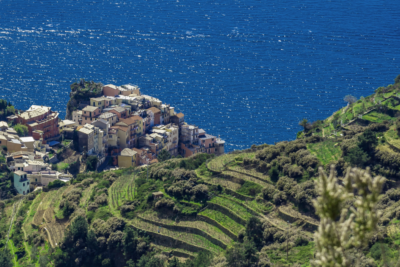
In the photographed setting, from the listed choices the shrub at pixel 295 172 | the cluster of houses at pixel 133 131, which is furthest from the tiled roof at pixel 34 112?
the shrub at pixel 295 172

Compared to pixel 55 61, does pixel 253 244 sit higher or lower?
lower

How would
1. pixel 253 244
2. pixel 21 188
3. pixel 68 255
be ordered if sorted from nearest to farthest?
pixel 253 244
pixel 68 255
pixel 21 188

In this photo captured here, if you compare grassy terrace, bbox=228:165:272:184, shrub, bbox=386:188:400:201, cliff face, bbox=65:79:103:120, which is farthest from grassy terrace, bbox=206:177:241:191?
cliff face, bbox=65:79:103:120

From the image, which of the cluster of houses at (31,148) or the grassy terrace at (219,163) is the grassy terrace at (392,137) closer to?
the grassy terrace at (219,163)

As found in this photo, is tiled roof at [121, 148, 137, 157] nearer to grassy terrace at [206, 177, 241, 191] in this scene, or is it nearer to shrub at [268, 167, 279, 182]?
grassy terrace at [206, 177, 241, 191]

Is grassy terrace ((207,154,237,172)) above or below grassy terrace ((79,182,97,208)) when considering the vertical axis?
above

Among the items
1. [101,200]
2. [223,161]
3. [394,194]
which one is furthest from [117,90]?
[394,194]

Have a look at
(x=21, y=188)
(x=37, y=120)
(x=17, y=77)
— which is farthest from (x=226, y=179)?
(x=17, y=77)

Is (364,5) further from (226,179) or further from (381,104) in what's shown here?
(226,179)
